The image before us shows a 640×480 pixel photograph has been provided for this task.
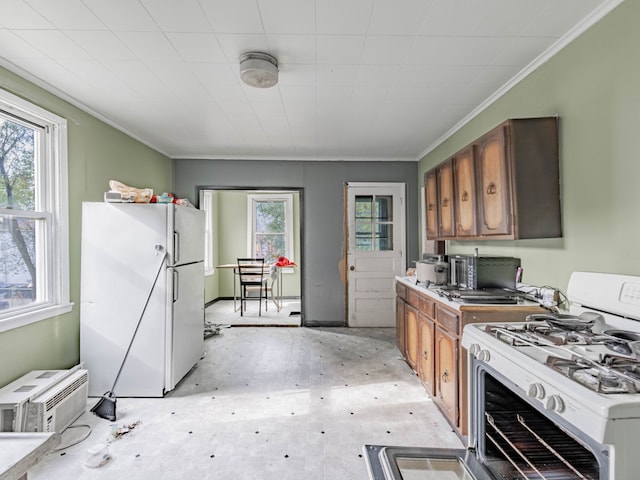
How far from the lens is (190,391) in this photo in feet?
9.30

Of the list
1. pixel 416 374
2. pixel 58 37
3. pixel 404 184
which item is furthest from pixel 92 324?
pixel 404 184

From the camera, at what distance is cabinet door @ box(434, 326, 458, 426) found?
214cm

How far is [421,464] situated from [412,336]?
1890 mm

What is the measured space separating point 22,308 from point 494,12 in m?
3.49

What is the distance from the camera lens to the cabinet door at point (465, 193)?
2521 millimetres

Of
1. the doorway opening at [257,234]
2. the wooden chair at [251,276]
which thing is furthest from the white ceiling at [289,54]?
the doorway opening at [257,234]

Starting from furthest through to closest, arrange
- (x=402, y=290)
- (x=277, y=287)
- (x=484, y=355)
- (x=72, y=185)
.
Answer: (x=277, y=287) < (x=402, y=290) < (x=72, y=185) < (x=484, y=355)

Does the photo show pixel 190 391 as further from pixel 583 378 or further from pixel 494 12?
pixel 494 12

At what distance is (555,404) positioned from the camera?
945 millimetres

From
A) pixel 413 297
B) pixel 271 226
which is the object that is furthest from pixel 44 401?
pixel 271 226

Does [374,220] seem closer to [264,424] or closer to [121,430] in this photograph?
[264,424]

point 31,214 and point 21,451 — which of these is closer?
point 21,451

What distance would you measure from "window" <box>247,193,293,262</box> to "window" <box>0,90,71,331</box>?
4.20m

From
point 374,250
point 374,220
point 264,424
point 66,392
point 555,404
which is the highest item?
point 374,220
